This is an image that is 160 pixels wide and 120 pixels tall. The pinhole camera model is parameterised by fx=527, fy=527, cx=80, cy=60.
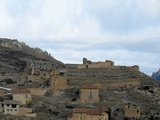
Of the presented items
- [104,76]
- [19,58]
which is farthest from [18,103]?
[19,58]

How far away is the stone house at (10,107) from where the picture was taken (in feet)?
250

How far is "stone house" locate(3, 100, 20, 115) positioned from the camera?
7625cm

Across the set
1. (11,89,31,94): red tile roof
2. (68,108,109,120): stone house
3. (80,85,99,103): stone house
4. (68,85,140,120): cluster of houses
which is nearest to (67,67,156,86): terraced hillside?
(80,85,99,103): stone house

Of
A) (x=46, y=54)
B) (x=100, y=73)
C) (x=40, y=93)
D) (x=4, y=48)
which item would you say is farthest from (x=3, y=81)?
(x=46, y=54)

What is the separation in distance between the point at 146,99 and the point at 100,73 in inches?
523

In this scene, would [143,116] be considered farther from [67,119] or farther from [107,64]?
[107,64]

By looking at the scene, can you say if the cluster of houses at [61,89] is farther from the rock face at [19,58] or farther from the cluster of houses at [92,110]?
the rock face at [19,58]

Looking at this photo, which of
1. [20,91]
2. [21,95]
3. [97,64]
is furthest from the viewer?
[97,64]

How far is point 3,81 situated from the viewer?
9556 cm

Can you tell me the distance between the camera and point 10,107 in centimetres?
7631

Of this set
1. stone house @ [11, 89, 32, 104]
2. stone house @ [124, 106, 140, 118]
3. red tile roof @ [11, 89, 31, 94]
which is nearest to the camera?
stone house @ [124, 106, 140, 118]

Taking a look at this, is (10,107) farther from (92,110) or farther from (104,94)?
(104,94)

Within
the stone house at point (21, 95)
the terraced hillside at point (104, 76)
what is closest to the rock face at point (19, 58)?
the terraced hillside at point (104, 76)

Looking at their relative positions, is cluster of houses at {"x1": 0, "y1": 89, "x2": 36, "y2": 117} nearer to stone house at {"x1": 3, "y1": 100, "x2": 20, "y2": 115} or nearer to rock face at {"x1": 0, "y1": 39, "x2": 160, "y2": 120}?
stone house at {"x1": 3, "y1": 100, "x2": 20, "y2": 115}
